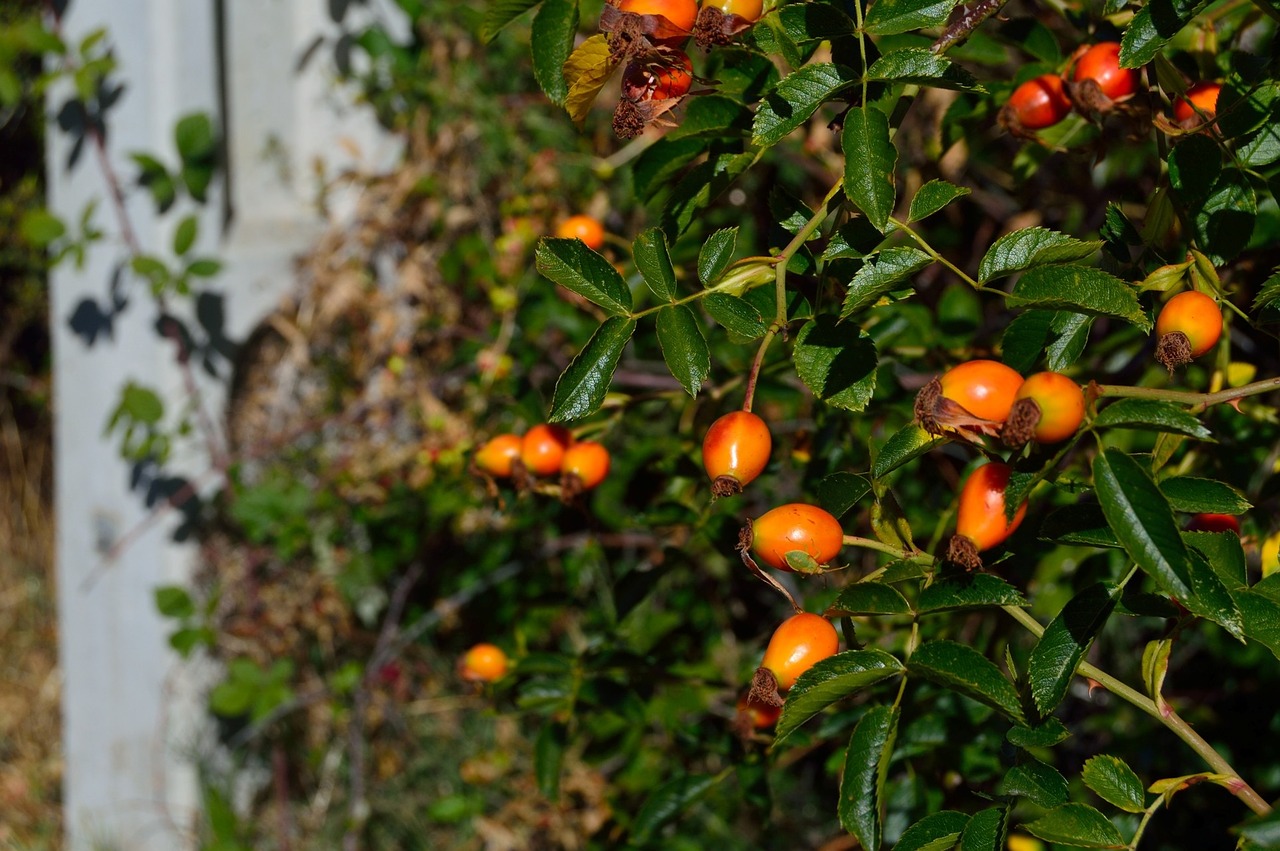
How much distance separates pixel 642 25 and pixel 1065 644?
0.53m

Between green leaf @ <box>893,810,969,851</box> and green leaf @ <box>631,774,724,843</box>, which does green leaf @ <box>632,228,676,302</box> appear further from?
green leaf @ <box>631,774,724,843</box>

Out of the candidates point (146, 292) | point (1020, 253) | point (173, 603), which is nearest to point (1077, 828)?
point (1020, 253)

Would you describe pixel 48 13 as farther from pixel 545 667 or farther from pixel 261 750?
pixel 545 667

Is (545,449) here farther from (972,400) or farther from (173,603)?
(173,603)

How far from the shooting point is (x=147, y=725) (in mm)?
2422

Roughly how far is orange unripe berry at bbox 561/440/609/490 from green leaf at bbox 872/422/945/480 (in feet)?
1.25

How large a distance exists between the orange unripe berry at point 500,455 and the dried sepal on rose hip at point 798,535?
0.40 metres

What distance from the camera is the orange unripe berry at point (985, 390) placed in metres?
0.70

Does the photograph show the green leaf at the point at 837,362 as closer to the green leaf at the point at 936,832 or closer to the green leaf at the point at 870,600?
the green leaf at the point at 870,600

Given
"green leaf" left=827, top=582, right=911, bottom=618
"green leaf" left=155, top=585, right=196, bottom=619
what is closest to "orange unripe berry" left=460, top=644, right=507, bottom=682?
"green leaf" left=827, top=582, right=911, bottom=618

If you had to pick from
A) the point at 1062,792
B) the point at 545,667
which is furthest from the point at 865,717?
the point at 545,667

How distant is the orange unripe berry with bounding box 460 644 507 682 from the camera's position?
1265mm

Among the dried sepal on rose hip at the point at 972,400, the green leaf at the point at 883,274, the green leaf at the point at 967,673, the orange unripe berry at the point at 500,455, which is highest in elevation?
the green leaf at the point at 883,274

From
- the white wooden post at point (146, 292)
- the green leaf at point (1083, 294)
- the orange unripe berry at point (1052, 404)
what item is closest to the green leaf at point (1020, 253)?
the green leaf at point (1083, 294)
